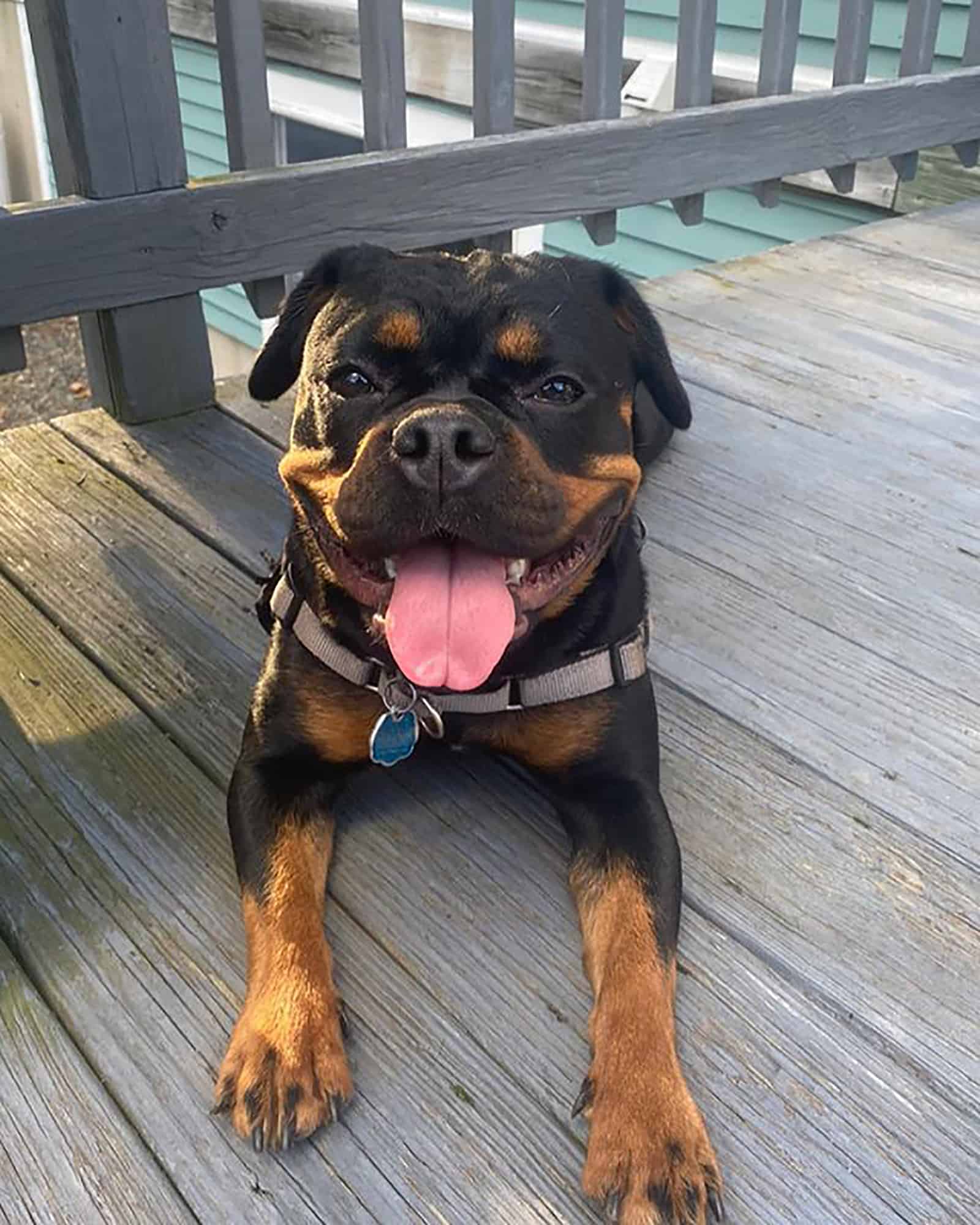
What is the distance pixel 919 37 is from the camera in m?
4.86

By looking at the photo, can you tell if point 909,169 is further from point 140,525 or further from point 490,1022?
point 490,1022

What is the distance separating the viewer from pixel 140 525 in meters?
2.88

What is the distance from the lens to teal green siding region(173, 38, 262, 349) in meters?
7.91

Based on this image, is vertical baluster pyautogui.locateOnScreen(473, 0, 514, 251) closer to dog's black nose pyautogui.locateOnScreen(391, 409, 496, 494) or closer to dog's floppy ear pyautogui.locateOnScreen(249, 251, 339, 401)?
dog's floppy ear pyautogui.locateOnScreen(249, 251, 339, 401)

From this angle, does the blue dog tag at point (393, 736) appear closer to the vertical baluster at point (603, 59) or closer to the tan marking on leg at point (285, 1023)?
the tan marking on leg at point (285, 1023)

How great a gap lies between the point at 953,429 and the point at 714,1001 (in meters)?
2.21

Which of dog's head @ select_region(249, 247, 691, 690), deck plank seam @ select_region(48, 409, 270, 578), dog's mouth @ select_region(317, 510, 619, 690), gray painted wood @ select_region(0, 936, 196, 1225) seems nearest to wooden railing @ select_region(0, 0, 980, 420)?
deck plank seam @ select_region(48, 409, 270, 578)

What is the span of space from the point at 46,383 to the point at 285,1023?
7.40m

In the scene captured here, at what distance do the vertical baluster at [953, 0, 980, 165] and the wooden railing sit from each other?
74cm

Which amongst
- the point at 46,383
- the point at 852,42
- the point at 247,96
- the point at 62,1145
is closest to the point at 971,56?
the point at 852,42

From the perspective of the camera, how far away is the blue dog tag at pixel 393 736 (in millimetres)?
1913

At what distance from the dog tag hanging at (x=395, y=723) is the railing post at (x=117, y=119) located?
1.64 m

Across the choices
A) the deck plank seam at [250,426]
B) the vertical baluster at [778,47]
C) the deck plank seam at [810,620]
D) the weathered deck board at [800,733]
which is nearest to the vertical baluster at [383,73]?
the deck plank seam at [250,426]

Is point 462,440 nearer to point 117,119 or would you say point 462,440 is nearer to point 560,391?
point 560,391
